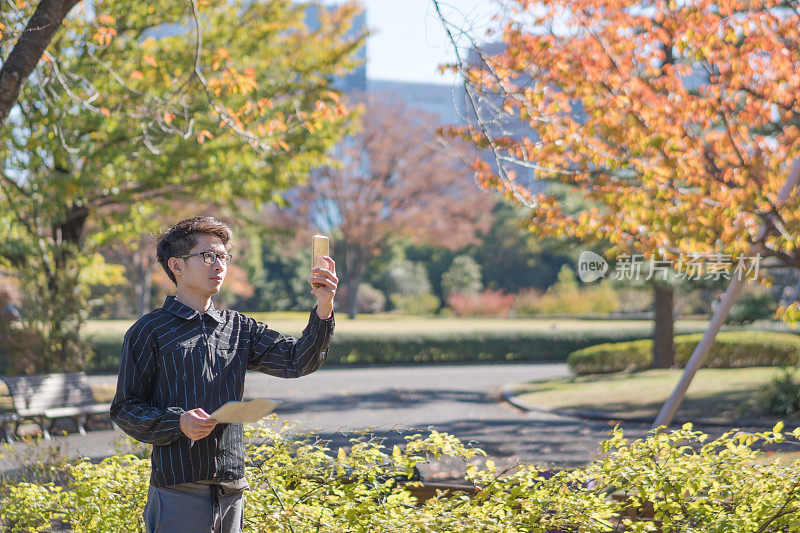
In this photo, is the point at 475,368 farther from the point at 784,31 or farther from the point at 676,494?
the point at 676,494

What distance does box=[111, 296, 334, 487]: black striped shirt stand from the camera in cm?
275

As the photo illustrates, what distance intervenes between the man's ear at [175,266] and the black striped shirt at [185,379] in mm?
102

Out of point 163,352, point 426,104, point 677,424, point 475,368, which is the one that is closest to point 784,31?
point 677,424

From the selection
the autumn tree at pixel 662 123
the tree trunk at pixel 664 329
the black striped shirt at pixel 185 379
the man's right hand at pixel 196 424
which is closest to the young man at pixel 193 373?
the black striped shirt at pixel 185 379

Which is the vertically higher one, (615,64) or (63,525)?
(615,64)

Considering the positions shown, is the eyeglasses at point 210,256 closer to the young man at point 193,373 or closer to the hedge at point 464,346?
the young man at point 193,373

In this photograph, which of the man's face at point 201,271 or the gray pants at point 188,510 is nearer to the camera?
the gray pants at point 188,510

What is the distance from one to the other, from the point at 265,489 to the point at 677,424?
8.97 metres

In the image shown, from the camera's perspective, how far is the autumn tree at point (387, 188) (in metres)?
37.4

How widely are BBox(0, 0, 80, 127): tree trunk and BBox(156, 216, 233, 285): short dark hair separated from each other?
8.04 feet

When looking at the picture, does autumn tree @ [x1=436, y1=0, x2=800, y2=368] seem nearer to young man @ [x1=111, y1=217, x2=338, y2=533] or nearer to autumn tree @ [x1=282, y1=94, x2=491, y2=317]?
young man @ [x1=111, y1=217, x2=338, y2=533]

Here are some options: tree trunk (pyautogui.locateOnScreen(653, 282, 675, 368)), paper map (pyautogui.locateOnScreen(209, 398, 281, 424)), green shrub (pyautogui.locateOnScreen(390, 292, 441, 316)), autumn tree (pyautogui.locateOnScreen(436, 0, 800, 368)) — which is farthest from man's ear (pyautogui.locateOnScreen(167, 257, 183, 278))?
green shrub (pyautogui.locateOnScreen(390, 292, 441, 316))

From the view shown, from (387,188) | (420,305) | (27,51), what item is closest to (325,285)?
(27,51)

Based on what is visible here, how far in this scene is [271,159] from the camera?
540 inches
